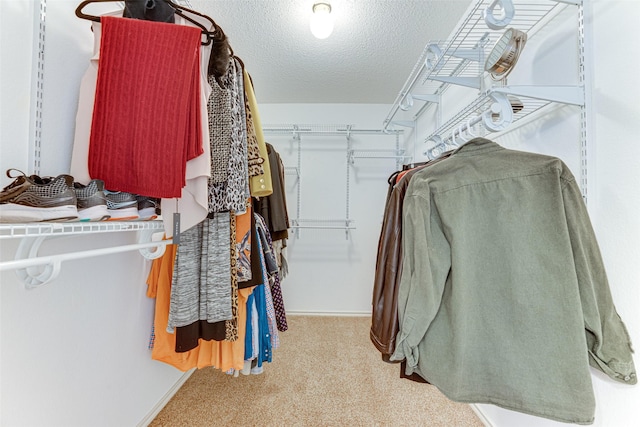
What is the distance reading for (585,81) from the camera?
85 cm

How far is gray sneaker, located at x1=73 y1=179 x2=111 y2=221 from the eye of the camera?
2.23 ft

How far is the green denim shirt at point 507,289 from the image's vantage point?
0.70m

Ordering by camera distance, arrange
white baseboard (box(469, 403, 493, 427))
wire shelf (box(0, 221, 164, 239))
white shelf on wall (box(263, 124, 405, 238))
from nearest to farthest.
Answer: wire shelf (box(0, 221, 164, 239)) → white baseboard (box(469, 403, 493, 427)) → white shelf on wall (box(263, 124, 405, 238))

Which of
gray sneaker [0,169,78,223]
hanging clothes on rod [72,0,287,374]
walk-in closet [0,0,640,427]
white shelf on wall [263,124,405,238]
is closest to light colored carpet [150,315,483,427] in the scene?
walk-in closet [0,0,640,427]

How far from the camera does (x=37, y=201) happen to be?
0.58 metres

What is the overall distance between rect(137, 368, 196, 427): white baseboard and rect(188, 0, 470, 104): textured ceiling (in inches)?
81.4

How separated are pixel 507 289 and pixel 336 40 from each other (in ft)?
5.94

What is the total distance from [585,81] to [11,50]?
5.79ft

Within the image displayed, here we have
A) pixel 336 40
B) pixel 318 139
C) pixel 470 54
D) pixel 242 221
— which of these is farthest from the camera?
pixel 318 139

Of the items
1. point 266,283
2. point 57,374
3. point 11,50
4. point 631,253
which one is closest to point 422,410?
point 266,283

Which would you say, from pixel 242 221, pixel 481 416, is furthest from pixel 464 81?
pixel 481 416

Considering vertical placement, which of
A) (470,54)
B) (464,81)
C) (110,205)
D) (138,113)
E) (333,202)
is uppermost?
(470,54)

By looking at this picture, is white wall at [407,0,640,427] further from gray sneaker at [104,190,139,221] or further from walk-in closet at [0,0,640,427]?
gray sneaker at [104,190,139,221]

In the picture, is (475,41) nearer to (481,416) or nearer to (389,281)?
(389,281)
